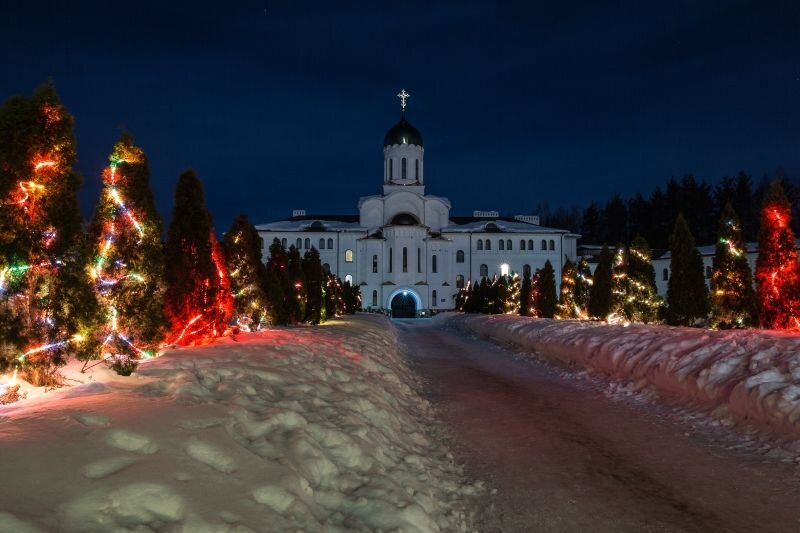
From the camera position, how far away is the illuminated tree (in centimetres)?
1513

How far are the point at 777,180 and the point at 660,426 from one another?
1268 centimetres

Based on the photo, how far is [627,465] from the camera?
6156mm

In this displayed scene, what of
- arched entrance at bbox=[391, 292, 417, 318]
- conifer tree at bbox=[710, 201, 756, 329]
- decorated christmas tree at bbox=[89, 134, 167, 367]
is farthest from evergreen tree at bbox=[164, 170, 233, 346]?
arched entrance at bbox=[391, 292, 417, 318]

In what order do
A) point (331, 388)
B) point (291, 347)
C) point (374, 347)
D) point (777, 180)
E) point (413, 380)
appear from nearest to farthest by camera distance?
point (331, 388) → point (291, 347) → point (413, 380) → point (374, 347) → point (777, 180)

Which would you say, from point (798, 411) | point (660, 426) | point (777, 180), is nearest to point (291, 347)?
point (660, 426)

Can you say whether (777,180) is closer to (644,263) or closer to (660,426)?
(644,263)

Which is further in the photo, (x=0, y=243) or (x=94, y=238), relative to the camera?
(x=94, y=238)

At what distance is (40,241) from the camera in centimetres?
637

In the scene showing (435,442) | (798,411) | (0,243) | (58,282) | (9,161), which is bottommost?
(435,442)

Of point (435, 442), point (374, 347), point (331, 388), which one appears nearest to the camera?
point (435, 442)

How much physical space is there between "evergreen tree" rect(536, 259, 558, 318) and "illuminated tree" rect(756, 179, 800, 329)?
58.4 ft

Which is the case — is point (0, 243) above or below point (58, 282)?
above

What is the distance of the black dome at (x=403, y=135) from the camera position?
71.0 meters

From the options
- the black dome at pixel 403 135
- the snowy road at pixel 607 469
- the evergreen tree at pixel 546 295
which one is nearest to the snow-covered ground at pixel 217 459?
the snowy road at pixel 607 469
